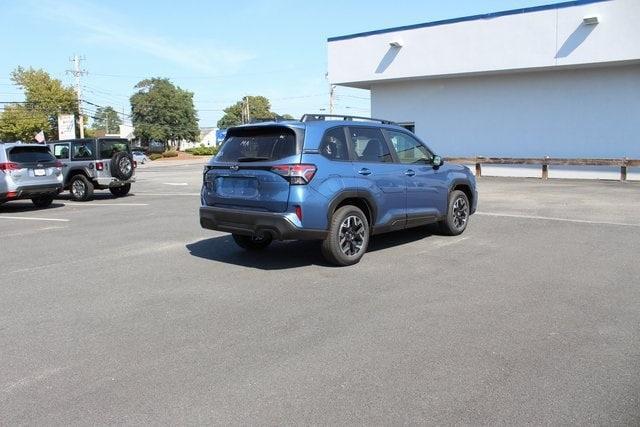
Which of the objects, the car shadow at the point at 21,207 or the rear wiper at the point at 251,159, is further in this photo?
the car shadow at the point at 21,207

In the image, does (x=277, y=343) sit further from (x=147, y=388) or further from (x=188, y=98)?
(x=188, y=98)

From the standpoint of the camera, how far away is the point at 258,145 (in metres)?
7.18

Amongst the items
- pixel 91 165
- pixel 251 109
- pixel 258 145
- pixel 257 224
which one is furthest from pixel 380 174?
pixel 251 109

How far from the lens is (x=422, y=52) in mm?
24703

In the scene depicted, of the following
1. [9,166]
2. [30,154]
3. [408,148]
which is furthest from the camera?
[30,154]

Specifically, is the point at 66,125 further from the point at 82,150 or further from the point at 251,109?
the point at 251,109

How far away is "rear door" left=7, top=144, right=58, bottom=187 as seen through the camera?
562 inches

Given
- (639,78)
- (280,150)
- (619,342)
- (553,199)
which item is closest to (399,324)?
(619,342)

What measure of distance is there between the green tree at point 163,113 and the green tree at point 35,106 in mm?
29069

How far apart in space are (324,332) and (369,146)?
11.7 ft

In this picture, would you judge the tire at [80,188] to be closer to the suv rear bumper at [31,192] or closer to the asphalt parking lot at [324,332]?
the suv rear bumper at [31,192]

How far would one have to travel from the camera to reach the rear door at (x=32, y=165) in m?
14.3

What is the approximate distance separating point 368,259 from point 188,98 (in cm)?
9323

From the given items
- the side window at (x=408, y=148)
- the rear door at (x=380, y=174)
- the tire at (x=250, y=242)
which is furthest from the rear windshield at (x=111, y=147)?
the rear door at (x=380, y=174)
